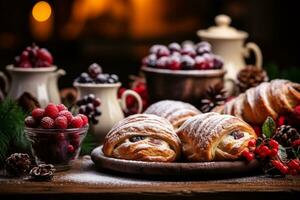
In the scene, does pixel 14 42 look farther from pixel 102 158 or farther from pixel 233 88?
pixel 102 158

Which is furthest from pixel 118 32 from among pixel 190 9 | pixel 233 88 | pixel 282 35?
pixel 233 88

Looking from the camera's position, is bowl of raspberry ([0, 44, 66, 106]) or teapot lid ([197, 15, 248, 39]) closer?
bowl of raspberry ([0, 44, 66, 106])

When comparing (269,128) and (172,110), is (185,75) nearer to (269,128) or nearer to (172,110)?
(172,110)

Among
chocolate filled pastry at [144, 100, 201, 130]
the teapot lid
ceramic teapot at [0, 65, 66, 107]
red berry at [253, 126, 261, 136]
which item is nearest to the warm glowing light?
the teapot lid

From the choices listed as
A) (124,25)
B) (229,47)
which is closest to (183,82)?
(229,47)

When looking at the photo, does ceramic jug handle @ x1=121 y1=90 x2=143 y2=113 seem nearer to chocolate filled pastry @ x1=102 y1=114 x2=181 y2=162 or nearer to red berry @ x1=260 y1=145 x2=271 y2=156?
chocolate filled pastry @ x1=102 y1=114 x2=181 y2=162
